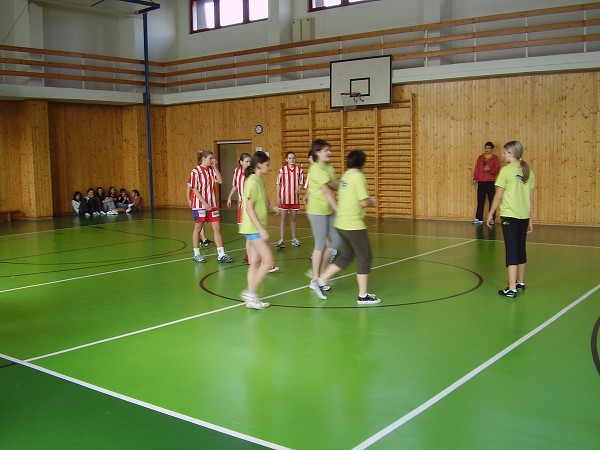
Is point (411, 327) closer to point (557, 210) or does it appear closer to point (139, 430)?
point (139, 430)

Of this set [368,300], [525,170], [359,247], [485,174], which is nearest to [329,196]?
[359,247]

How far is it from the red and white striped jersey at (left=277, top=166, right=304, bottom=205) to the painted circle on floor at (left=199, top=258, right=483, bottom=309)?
79.1 inches

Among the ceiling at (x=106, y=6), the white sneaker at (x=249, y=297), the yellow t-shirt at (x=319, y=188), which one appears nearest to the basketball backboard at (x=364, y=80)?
the ceiling at (x=106, y=6)

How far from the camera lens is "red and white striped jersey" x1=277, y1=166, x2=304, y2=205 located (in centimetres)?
1162

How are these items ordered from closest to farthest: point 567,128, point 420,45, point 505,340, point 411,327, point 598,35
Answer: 1. point 505,340
2. point 411,327
3. point 598,35
4. point 567,128
5. point 420,45

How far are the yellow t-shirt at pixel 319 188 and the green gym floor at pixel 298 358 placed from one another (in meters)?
1.06

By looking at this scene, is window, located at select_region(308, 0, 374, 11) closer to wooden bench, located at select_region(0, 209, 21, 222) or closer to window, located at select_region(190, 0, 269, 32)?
window, located at select_region(190, 0, 269, 32)

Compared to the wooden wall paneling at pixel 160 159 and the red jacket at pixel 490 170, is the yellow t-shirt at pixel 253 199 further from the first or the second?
the wooden wall paneling at pixel 160 159

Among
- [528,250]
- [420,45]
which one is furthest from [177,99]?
[528,250]

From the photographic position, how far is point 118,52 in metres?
21.5

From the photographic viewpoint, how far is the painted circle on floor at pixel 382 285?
7445 mm

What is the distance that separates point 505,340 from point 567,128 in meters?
10.5

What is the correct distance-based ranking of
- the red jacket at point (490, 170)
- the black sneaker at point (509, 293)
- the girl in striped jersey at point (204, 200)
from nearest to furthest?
the black sneaker at point (509, 293) → the girl in striped jersey at point (204, 200) → the red jacket at point (490, 170)

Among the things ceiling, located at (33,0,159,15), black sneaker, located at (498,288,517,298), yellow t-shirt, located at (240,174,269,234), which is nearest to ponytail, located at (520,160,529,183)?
black sneaker, located at (498,288,517,298)
